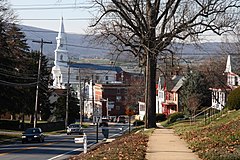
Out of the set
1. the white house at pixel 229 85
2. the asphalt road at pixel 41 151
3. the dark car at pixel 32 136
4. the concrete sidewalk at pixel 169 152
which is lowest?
the asphalt road at pixel 41 151

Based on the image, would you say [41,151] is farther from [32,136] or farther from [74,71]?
[74,71]

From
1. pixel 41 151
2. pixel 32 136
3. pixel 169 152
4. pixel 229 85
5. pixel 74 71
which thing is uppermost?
pixel 74 71

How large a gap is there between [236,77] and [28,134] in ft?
109

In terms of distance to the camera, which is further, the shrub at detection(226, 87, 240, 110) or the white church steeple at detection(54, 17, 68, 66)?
the white church steeple at detection(54, 17, 68, 66)

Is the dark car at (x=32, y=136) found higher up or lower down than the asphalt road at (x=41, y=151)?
higher up

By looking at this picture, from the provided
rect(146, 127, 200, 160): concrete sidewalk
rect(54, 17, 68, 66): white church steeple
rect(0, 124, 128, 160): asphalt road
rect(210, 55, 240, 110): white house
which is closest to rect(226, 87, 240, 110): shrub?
rect(0, 124, 128, 160): asphalt road

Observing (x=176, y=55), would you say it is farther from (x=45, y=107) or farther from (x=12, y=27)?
(x=45, y=107)

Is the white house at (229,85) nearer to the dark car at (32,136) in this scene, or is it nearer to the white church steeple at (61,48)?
the dark car at (32,136)

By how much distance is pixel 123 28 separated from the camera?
36000 millimetres

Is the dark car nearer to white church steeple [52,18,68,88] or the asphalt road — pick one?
the asphalt road

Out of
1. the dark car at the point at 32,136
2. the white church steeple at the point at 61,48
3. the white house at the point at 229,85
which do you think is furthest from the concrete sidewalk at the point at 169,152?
the white church steeple at the point at 61,48

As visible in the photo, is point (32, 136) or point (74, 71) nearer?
point (32, 136)

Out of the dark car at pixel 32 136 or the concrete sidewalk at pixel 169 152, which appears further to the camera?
the dark car at pixel 32 136

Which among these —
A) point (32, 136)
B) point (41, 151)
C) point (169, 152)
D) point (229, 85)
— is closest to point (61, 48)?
point (229, 85)
